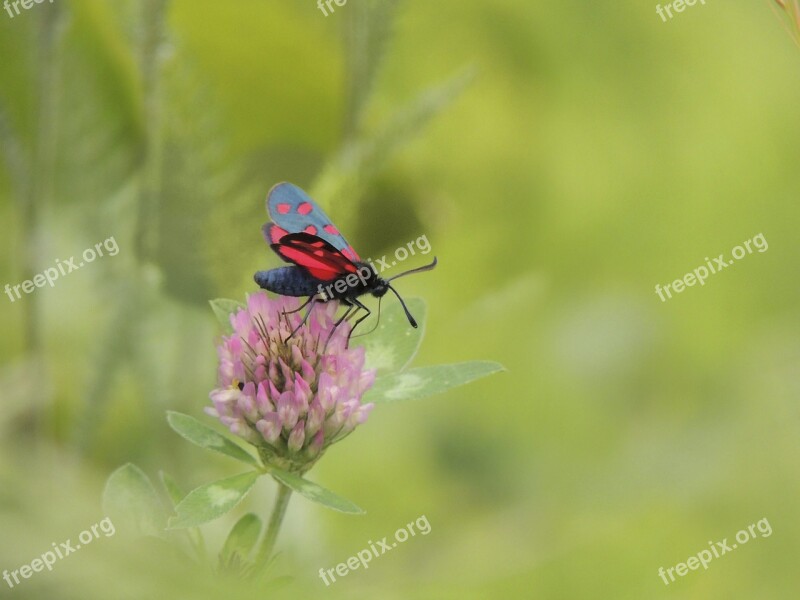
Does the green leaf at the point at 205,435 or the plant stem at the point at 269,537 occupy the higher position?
the green leaf at the point at 205,435

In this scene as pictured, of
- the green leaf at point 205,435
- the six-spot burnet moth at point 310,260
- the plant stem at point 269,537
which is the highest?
the six-spot burnet moth at point 310,260

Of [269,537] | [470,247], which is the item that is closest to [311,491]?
[269,537]

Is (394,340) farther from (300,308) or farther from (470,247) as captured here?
(470,247)

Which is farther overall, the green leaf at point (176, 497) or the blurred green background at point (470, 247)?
the blurred green background at point (470, 247)

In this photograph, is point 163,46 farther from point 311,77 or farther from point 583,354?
point 583,354
